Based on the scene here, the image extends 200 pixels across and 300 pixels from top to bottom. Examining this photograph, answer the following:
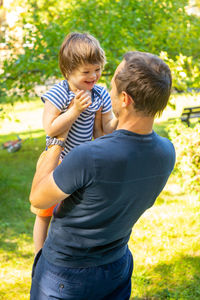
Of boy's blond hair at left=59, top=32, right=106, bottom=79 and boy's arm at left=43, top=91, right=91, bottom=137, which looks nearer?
boy's arm at left=43, top=91, right=91, bottom=137

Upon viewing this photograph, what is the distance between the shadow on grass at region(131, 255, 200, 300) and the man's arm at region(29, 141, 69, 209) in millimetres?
2279

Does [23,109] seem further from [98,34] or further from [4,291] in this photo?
[4,291]

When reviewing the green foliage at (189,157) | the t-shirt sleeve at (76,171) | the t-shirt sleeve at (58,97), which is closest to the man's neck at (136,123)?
the t-shirt sleeve at (76,171)

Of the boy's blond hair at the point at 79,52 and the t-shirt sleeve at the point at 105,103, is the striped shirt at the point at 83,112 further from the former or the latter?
the boy's blond hair at the point at 79,52

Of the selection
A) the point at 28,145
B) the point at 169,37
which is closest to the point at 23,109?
the point at 28,145

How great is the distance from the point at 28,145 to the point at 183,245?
643cm

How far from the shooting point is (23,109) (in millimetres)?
16562

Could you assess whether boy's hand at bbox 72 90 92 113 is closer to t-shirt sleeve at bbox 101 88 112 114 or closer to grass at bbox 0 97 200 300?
t-shirt sleeve at bbox 101 88 112 114

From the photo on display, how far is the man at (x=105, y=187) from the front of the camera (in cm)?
160

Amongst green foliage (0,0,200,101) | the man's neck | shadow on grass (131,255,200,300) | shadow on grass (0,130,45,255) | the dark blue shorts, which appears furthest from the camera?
green foliage (0,0,200,101)

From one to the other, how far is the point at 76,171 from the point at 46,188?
0.62ft

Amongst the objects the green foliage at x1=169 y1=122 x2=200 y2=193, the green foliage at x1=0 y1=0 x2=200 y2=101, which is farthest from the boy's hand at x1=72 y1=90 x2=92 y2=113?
the green foliage at x1=0 y1=0 x2=200 y2=101

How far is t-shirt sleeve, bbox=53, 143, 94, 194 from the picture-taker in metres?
1.55

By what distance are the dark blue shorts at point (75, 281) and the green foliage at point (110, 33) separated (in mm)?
5085
